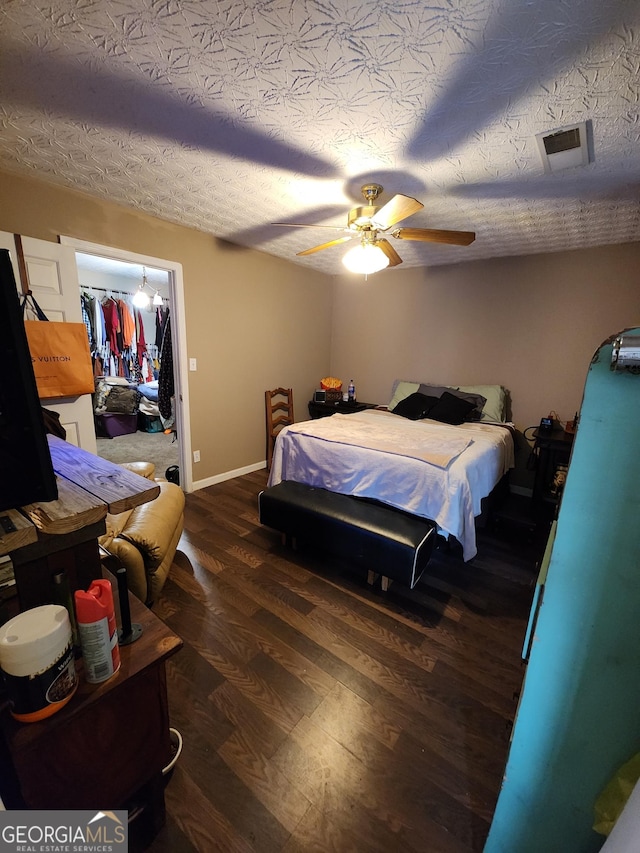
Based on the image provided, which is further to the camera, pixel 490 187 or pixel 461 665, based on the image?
pixel 490 187

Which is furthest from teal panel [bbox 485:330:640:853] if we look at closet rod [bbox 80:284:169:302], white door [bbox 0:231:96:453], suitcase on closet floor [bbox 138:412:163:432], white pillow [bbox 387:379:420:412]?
closet rod [bbox 80:284:169:302]

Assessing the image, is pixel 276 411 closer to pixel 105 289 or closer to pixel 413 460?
pixel 413 460

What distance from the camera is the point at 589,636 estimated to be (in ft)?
2.16

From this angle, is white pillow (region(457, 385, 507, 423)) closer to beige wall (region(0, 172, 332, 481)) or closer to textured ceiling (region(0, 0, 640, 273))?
textured ceiling (region(0, 0, 640, 273))

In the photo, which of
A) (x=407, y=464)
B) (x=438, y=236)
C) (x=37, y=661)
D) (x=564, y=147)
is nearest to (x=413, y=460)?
(x=407, y=464)

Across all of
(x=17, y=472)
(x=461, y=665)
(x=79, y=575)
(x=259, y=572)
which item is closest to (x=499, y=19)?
(x=17, y=472)

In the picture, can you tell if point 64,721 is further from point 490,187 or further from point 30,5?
point 490,187

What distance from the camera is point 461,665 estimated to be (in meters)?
1.56

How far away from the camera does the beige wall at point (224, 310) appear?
2.26 metres

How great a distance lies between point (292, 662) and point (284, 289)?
3567 mm

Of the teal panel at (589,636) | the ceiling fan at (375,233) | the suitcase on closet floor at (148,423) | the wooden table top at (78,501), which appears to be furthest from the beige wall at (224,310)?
the teal panel at (589,636)

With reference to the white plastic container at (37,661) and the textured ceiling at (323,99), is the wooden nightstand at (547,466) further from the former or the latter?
the white plastic container at (37,661)

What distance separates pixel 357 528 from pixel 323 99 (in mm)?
2041

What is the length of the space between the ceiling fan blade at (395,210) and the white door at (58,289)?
2059mm
